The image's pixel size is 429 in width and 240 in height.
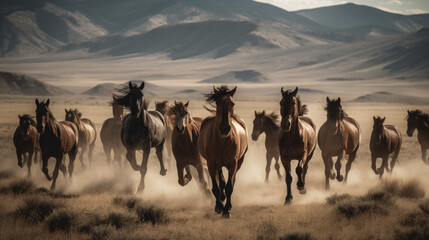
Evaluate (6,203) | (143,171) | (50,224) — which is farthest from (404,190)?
(6,203)

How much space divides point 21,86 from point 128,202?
284ft

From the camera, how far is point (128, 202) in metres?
10.2

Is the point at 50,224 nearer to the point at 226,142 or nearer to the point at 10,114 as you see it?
the point at 226,142

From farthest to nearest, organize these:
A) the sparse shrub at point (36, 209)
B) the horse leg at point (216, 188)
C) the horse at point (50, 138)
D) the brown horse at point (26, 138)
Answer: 1. the brown horse at point (26, 138)
2. the horse at point (50, 138)
3. the horse leg at point (216, 188)
4. the sparse shrub at point (36, 209)

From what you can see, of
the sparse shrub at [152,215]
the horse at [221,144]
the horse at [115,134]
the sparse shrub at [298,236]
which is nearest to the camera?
the sparse shrub at [298,236]

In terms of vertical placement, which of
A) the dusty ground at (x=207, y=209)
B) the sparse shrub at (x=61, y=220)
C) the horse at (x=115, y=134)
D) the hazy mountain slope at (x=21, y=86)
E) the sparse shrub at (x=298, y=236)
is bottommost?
the dusty ground at (x=207, y=209)

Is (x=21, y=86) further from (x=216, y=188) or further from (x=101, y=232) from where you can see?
(x=101, y=232)

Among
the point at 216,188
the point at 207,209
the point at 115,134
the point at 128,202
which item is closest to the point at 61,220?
the point at 128,202

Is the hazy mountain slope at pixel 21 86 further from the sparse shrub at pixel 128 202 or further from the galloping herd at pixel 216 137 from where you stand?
the sparse shrub at pixel 128 202

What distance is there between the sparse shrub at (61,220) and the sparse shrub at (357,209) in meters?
5.07

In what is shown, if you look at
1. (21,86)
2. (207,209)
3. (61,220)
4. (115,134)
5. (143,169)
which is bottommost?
(207,209)

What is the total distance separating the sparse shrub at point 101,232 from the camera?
7699mm

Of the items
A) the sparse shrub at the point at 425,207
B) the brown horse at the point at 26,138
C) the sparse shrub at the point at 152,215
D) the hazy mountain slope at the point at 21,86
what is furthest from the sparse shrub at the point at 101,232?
the hazy mountain slope at the point at 21,86

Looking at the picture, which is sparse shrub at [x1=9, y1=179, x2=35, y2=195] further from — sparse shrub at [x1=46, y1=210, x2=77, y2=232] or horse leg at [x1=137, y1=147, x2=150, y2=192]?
sparse shrub at [x1=46, y1=210, x2=77, y2=232]
